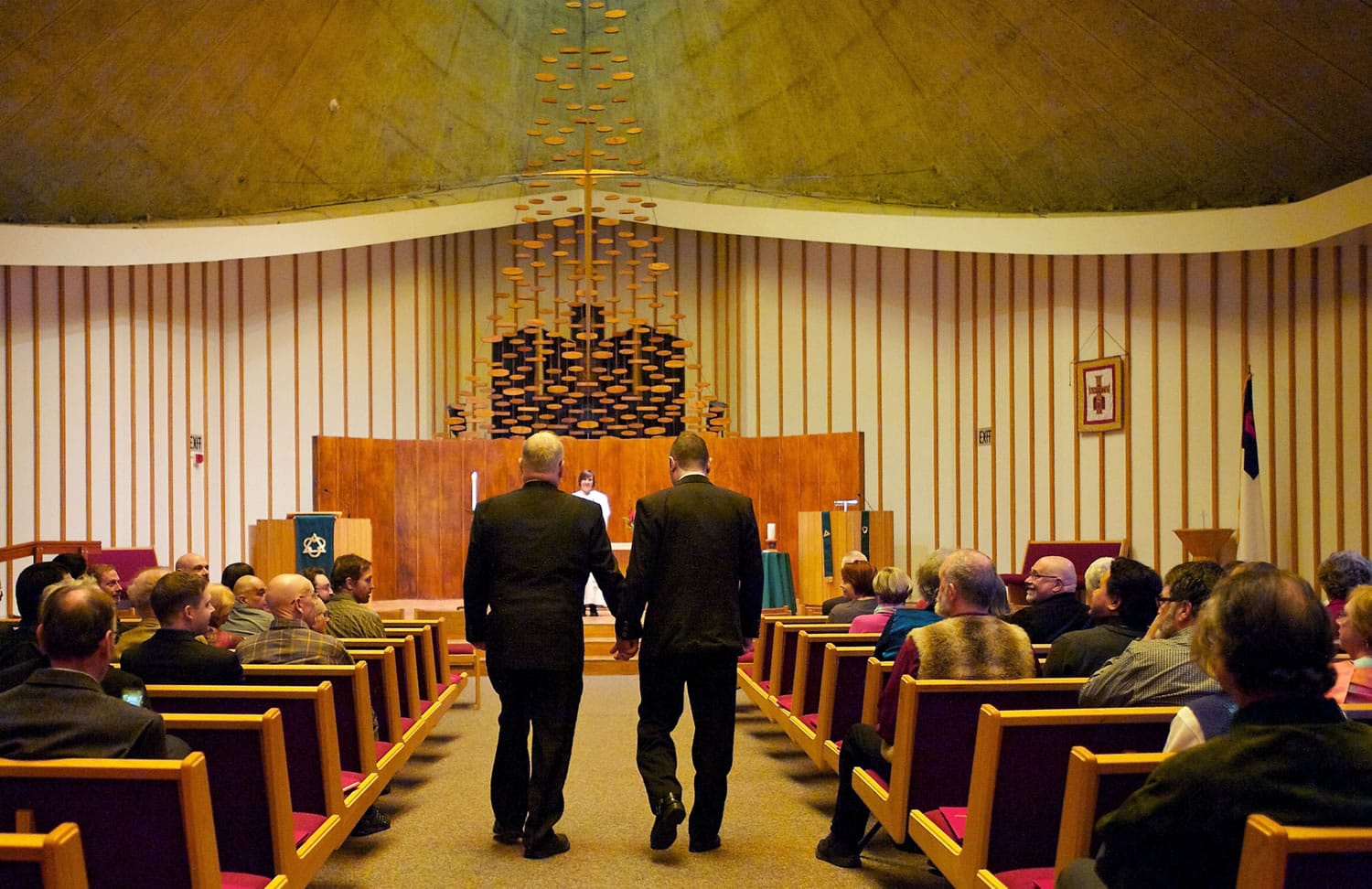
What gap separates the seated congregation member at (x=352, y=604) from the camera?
4996mm

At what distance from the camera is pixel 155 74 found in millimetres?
9070

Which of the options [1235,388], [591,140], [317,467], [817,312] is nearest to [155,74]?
[317,467]

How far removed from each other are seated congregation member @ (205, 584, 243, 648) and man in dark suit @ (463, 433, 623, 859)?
846 millimetres

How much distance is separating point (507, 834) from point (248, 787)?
146 centimetres

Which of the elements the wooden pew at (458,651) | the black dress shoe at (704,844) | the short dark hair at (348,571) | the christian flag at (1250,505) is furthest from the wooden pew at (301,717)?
the christian flag at (1250,505)

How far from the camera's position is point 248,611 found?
462 centimetres

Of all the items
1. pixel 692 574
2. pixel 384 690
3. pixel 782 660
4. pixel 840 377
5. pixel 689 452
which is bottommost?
pixel 782 660

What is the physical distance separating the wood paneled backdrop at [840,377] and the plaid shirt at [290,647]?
277 inches

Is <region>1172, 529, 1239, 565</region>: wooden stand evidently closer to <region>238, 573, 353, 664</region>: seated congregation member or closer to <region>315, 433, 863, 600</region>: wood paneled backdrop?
<region>315, 433, 863, 600</region>: wood paneled backdrop

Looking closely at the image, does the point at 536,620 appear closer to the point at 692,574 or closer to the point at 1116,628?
the point at 692,574

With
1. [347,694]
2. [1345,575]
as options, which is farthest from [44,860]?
[1345,575]

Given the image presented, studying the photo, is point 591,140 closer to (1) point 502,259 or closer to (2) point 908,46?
(1) point 502,259

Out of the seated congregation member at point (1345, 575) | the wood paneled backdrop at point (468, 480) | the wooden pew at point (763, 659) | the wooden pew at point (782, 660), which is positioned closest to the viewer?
the seated congregation member at point (1345, 575)

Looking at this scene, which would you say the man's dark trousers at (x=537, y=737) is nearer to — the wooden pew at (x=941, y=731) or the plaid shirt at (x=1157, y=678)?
the wooden pew at (x=941, y=731)
